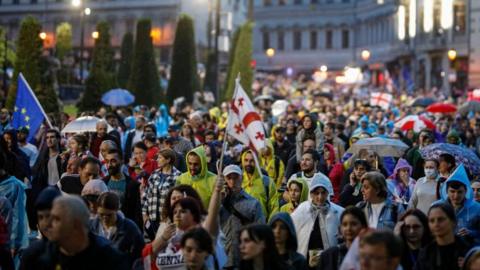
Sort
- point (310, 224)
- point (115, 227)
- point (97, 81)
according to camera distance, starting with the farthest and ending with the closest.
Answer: point (97, 81)
point (310, 224)
point (115, 227)

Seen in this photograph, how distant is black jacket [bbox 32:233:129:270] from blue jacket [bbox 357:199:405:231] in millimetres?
3216

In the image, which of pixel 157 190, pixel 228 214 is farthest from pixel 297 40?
pixel 228 214

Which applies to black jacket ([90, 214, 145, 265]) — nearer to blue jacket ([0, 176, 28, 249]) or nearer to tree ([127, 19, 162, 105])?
blue jacket ([0, 176, 28, 249])

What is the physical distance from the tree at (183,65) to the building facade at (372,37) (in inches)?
823

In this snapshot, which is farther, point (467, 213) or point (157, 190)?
point (157, 190)

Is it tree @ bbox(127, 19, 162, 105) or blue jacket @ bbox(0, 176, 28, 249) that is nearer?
blue jacket @ bbox(0, 176, 28, 249)

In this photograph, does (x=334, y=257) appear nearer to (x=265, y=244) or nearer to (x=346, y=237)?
(x=346, y=237)

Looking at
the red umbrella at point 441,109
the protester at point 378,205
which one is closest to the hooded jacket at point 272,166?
the protester at point 378,205

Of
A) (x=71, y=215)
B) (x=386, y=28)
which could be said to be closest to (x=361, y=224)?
(x=71, y=215)

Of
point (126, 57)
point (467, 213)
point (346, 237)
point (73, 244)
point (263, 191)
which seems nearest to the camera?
point (73, 244)

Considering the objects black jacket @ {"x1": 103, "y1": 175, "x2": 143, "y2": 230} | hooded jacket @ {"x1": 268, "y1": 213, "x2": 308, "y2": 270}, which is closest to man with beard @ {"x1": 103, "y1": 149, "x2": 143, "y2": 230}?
black jacket @ {"x1": 103, "y1": 175, "x2": 143, "y2": 230}

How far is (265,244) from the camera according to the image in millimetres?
7184

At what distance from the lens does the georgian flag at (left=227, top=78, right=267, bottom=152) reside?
475 inches

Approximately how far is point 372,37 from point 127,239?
91.8m
